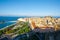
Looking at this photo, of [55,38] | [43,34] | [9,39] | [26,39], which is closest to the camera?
[55,38]

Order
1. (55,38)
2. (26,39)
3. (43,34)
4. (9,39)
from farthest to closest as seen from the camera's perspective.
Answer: (9,39) < (26,39) < (43,34) < (55,38)

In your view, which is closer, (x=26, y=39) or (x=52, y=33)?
(x=52, y=33)

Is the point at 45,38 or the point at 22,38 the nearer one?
the point at 45,38

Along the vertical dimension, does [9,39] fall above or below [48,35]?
below

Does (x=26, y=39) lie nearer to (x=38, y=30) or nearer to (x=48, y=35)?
(x=38, y=30)

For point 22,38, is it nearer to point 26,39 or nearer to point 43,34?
point 26,39

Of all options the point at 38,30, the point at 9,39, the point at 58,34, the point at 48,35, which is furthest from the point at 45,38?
the point at 9,39

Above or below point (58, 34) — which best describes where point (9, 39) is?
below

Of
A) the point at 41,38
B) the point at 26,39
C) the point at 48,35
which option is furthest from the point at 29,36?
the point at 48,35
